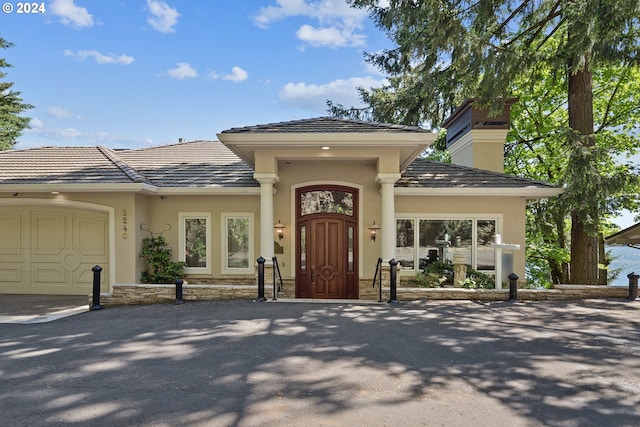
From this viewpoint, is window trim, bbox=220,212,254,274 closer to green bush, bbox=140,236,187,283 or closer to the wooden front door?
green bush, bbox=140,236,187,283

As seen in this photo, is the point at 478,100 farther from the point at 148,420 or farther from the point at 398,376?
the point at 148,420

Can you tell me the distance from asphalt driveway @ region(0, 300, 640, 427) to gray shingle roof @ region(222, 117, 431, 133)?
4144 millimetres

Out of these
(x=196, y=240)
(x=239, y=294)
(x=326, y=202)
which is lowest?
(x=239, y=294)

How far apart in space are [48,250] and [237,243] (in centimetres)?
537

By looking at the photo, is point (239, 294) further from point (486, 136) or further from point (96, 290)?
point (486, 136)

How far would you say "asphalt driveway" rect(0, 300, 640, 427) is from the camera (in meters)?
3.67

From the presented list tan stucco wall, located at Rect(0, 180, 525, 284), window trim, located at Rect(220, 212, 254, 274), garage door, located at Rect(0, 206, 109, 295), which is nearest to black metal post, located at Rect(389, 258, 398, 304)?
tan stucco wall, located at Rect(0, 180, 525, 284)

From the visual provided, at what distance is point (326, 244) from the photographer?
1082cm

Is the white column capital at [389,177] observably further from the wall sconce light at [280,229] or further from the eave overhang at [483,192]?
the wall sconce light at [280,229]

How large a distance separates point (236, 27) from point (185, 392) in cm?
1497

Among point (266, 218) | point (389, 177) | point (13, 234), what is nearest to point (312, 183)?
point (266, 218)

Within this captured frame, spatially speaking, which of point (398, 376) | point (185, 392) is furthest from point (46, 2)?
point (398, 376)

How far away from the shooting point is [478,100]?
11.5 m

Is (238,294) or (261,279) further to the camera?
(238,294)
